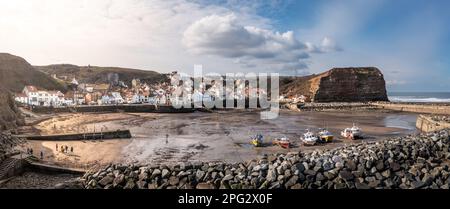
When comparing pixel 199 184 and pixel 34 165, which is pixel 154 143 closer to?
pixel 34 165

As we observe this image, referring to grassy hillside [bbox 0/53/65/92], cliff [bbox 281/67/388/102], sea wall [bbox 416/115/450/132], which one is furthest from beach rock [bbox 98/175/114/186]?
cliff [bbox 281/67/388/102]

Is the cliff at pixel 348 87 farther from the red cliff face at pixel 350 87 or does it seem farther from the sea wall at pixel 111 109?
the sea wall at pixel 111 109

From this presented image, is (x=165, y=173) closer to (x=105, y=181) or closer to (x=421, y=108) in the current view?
(x=105, y=181)

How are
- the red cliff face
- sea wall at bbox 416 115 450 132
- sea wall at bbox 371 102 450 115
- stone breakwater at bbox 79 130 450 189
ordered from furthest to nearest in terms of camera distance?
1. the red cliff face
2. sea wall at bbox 371 102 450 115
3. sea wall at bbox 416 115 450 132
4. stone breakwater at bbox 79 130 450 189

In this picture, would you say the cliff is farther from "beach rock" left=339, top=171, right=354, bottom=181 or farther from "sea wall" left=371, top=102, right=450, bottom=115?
"beach rock" left=339, top=171, right=354, bottom=181

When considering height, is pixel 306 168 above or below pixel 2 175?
above

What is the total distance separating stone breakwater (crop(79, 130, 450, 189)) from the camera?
11211mm

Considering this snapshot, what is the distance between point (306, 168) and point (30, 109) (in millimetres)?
61031

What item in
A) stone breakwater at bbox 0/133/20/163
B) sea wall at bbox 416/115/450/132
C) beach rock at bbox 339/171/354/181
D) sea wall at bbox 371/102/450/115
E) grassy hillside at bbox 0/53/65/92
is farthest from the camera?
grassy hillside at bbox 0/53/65/92

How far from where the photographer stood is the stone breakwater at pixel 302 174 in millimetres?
11211
